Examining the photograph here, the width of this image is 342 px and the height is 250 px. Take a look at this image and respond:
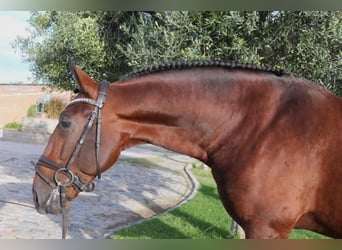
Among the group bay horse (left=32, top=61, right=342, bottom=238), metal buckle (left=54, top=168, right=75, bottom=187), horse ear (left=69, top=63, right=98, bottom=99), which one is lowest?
metal buckle (left=54, top=168, right=75, bottom=187)

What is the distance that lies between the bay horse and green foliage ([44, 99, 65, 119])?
9135 mm

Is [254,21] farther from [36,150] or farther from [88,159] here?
[36,150]

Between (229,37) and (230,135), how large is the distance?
5.70ft

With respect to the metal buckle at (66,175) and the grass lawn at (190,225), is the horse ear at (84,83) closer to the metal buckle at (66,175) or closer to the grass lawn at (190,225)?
the metal buckle at (66,175)

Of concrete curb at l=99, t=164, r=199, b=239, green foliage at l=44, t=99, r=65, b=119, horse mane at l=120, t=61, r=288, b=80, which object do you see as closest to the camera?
horse mane at l=120, t=61, r=288, b=80

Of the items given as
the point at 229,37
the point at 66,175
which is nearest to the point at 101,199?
the point at 229,37

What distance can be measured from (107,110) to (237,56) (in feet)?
6.22

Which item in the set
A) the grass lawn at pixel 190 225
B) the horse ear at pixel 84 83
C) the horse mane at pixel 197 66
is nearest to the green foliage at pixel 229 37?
the horse mane at pixel 197 66

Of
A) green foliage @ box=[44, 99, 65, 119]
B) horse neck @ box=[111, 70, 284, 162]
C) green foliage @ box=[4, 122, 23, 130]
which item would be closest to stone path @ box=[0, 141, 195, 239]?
green foliage @ box=[44, 99, 65, 119]

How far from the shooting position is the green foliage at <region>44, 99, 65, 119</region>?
11298 millimetres

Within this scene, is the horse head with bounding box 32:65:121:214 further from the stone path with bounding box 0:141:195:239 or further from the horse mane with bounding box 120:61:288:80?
the stone path with bounding box 0:141:195:239

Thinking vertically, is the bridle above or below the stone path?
above

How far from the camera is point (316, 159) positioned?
1.99m

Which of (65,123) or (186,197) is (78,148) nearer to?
(65,123)
